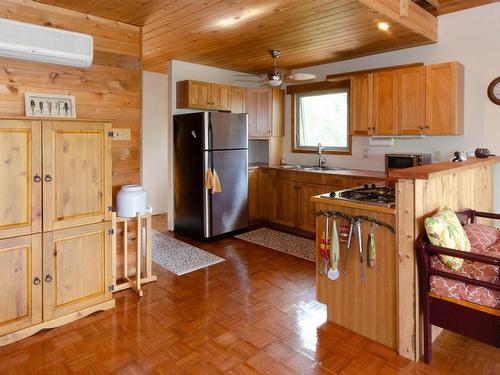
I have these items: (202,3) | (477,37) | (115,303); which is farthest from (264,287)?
(477,37)

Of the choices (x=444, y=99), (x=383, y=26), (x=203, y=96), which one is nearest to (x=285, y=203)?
(x=203, y=96)

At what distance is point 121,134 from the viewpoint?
3.34m

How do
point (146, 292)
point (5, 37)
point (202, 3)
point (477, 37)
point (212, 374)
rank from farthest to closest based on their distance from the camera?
1. point (477, 37)
2. point (146, 292)
3. point (202, 3)
4. point (5, 37)
5. point (212, 374)

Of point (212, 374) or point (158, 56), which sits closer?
point (212, 374)

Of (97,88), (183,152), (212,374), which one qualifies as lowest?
(212,374)

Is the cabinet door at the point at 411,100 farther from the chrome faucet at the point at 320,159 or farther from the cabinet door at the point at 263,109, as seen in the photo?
the cabinet door at the point at 263,109

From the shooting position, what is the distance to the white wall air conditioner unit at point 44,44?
2.49 m

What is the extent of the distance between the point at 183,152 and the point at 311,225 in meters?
1.98

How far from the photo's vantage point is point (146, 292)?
3215 mm

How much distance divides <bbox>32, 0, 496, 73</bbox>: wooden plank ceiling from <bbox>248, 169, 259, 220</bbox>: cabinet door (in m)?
1.61

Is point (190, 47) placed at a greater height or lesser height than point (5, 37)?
greater

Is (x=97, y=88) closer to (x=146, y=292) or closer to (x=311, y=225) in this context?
(x=146, y=292)

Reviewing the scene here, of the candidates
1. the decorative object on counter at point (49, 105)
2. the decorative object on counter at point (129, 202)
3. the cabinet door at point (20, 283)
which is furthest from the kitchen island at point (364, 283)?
the decorative object on counter at point (49, 105)

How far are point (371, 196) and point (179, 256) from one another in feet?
7.95
